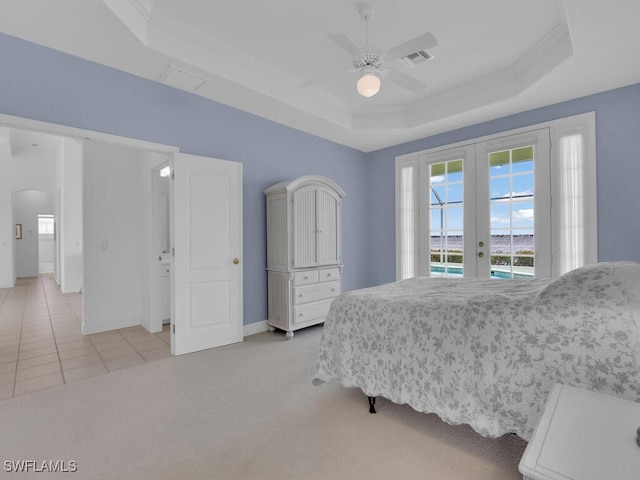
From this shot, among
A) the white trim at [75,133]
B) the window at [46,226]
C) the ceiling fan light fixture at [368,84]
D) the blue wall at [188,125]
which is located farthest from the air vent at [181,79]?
the window at [46,226]

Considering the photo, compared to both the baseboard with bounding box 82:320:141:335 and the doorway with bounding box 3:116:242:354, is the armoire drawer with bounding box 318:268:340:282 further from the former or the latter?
the baseboard with bounding box 82:320:141:335

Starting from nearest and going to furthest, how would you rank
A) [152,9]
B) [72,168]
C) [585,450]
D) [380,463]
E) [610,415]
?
[585,450] < [610,415] < [380,463] < [152,9] < [72,168]

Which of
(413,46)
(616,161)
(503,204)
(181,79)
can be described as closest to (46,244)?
(181,79)

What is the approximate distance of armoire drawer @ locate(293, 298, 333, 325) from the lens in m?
3.94

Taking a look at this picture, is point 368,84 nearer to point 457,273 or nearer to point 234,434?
point 234,434

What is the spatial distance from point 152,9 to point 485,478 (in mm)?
3929

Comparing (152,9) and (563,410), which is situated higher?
(152,9)

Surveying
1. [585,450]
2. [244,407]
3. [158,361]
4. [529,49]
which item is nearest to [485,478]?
[585,450]

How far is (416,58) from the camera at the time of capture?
10.2 feet

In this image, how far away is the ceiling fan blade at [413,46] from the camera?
219cm

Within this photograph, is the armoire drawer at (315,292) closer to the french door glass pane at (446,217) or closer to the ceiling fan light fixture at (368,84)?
the french door glass pane at (446,217)

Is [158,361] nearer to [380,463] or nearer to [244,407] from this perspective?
[244,407]

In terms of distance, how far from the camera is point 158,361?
125 inches

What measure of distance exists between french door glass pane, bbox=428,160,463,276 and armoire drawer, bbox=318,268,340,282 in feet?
5.13
